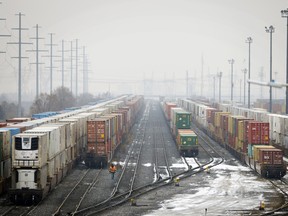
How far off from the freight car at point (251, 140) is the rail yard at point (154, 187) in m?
0.94

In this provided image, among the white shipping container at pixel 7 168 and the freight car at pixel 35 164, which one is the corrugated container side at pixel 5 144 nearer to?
the white shipping container at pixel 7 168

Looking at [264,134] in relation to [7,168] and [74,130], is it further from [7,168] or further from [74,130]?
[7,168]

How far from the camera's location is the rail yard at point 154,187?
3400cm

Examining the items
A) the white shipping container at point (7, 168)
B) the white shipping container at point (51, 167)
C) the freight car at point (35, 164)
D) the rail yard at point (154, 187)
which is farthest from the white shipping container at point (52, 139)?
the white shipping container at point (7, 168)

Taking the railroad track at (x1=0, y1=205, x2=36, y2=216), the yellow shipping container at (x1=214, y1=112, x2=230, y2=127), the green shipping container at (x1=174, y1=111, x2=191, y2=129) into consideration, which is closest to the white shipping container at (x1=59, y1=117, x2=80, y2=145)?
the railroad track at (x1=0, y1=205, x2=36, y2=216)

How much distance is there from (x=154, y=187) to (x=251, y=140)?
46.2 ft

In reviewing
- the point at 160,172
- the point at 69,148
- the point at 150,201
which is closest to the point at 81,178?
the point at 69,148

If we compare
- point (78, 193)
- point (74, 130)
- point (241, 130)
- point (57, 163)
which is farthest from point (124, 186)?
point (241, 130)

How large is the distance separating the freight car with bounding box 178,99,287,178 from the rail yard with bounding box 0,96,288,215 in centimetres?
94

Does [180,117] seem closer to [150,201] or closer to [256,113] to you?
[256,113]

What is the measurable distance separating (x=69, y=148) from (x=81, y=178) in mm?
2810

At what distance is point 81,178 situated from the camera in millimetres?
45594

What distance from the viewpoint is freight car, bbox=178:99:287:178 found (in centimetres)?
4600

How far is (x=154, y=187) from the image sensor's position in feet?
135
